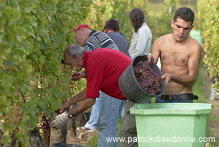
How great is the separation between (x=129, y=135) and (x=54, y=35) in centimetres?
149

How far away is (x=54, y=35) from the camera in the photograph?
535cm

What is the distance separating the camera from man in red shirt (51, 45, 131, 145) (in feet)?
17.7

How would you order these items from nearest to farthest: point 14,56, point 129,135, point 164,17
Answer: point 14,56 → point 129,135 → point 164,17

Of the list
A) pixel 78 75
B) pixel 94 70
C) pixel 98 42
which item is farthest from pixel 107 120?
pixel 94 70

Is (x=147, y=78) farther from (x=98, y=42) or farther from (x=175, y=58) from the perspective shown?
(x=98, y=42)

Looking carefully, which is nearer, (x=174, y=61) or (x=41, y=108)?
(x=41, y=108)

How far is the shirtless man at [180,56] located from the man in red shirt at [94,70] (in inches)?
16.4

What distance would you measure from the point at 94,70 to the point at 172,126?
1215 millimetres

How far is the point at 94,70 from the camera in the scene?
5.43 meters

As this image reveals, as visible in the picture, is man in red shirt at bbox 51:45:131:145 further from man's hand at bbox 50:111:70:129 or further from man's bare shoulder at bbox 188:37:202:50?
man's bare shoulder at bbox 188:37:202:50

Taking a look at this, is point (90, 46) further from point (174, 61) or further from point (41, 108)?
point (41, 108)

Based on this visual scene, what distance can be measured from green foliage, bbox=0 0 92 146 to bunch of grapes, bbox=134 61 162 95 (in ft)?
2.53

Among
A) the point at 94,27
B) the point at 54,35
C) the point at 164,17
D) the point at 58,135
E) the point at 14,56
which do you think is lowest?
the point at 58,135

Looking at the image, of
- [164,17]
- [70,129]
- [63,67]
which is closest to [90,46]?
[63,67]
